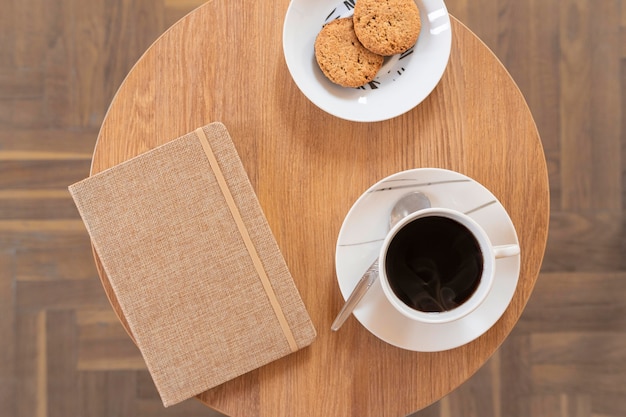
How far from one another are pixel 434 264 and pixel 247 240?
0.20m

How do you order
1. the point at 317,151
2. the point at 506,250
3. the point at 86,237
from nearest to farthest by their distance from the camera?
the point at 506,250 → the point at 317,151 → the point at 86,237

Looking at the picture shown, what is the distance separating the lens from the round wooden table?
0.68 metres

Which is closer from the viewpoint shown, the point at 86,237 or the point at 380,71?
the point at 380,71

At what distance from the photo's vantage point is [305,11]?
67cm

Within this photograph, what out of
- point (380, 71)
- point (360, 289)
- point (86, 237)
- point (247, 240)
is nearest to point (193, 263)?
point (247, 240)

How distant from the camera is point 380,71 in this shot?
2.23ft

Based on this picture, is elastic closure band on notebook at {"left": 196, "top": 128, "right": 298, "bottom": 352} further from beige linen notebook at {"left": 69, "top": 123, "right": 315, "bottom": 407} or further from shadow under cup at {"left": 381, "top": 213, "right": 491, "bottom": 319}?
shadow under cup at {"left": 381, "top": 213, "right": 491, "bottom": 319}

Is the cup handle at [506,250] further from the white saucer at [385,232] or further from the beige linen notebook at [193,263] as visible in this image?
the beige linen notebook at [193,263]

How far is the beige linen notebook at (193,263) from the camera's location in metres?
0.65

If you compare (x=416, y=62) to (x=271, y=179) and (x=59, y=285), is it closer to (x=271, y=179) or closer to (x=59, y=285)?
(x=271, y=179)

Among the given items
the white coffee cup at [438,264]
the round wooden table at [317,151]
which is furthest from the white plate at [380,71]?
the white coffee cup at [438,264]

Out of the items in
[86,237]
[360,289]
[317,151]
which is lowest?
[86,237]

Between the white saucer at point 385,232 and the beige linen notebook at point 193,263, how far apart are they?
0.07m

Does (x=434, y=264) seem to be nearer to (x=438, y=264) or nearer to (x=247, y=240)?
(x=438, y=264)
